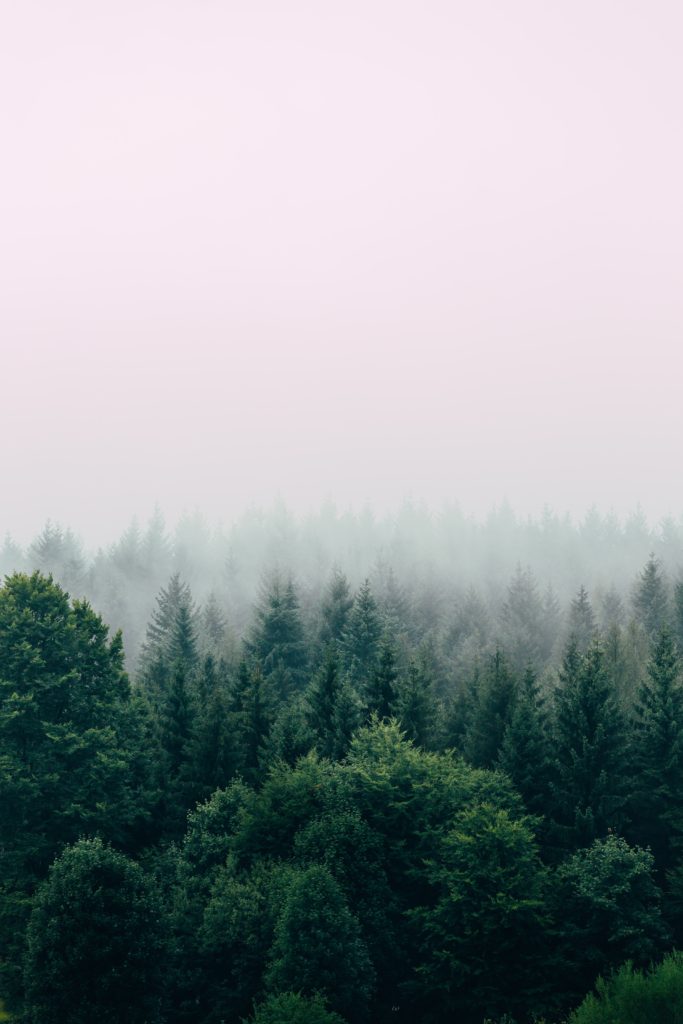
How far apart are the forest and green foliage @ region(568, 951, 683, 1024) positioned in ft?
0.27

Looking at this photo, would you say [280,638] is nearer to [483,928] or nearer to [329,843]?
[329,843]

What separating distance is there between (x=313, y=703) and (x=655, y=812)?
22.7 meters

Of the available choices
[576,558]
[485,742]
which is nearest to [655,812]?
[485,742]

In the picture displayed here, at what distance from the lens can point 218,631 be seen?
117m

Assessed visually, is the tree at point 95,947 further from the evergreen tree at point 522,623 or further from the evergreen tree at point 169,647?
the evergreen tree at point 522,623

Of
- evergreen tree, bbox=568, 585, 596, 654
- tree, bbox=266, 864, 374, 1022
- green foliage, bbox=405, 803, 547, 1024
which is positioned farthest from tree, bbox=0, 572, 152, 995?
evergreen tree, bbox=568, 585, 596, 654

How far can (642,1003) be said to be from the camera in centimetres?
2934

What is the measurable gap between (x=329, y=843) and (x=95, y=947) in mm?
11547

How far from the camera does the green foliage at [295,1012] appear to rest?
30.7 metres

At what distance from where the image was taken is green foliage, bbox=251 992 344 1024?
30.7m

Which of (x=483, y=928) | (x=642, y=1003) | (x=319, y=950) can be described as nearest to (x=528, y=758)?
(x=483, y=928)

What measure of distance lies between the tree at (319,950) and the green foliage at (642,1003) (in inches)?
367

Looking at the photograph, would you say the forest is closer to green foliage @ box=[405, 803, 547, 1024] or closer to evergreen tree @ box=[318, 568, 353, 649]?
green foliage @ box=[405, 803, 547, 1024]

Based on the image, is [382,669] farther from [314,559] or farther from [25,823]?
[314,559]
